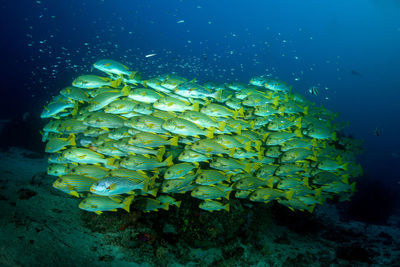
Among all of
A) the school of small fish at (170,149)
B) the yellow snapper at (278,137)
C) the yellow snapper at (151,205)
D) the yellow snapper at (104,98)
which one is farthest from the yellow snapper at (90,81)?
the yellow snapper at (278,137)

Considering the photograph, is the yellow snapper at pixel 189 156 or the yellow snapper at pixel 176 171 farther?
the yellow snapper at pixel 189 156

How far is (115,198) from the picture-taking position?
14.5 ft

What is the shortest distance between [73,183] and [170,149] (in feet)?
7.63

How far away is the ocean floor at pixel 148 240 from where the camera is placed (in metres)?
4.05

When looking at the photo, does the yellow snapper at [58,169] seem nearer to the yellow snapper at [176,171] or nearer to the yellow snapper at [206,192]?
the yellow snapper at [176,171]

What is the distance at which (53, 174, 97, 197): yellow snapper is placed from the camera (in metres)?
4.15

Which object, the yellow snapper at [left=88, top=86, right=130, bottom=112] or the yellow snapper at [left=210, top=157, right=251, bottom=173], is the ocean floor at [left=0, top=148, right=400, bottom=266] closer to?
the yellow snapper at [left=210, top=157, right=251, bottom=173]

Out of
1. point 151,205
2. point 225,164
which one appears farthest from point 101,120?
point 225,164

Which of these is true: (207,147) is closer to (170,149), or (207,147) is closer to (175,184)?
(175,184)

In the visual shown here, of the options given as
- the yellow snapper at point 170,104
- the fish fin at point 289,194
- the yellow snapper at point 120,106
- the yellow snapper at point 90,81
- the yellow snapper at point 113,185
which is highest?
the yellow snapper at point 90,81

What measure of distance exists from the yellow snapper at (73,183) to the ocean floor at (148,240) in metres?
1.02

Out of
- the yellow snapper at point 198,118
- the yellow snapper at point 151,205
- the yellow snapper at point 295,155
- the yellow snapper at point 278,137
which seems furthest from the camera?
the yellow snapper at point 278,137

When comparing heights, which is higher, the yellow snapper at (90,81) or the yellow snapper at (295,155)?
the yellow snapper at (90,81)

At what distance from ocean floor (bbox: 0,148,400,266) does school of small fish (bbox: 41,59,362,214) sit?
89 cm
